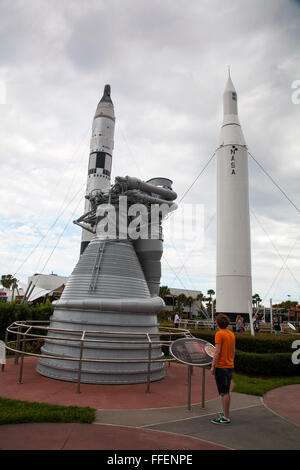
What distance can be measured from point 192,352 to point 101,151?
61.3 feet

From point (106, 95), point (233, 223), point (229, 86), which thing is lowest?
point (233, 223)

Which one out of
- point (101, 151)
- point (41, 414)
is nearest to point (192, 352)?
point (41, 414)

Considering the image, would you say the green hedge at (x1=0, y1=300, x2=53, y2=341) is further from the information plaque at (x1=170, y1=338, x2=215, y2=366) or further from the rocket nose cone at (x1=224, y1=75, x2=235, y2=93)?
the rocket nose cone at (x1=224, y1=75, x2=235, y2=93)

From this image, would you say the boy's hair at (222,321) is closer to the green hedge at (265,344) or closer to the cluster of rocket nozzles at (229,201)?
the green hedge at (265,344)

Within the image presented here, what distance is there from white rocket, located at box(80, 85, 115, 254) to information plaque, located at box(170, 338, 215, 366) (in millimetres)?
16241

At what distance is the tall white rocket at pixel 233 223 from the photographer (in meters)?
25.0

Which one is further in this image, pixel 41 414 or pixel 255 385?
pixel 255 385

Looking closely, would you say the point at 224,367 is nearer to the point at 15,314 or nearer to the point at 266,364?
the point at 266,364

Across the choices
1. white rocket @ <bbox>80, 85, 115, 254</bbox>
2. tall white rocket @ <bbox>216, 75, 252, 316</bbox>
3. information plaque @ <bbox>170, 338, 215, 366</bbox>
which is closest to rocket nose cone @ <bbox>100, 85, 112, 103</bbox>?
white rocket @ <bbox>80, 85, 115, 254</bbox>

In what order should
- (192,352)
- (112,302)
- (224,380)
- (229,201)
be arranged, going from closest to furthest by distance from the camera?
(224,380) → (192,352) → (112,302) → (229,201)

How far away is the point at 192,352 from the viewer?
19.8ft

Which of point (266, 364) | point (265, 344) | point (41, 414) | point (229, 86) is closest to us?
point (41, 414)

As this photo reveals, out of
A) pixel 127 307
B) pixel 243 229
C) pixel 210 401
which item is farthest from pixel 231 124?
pixel 210 401
